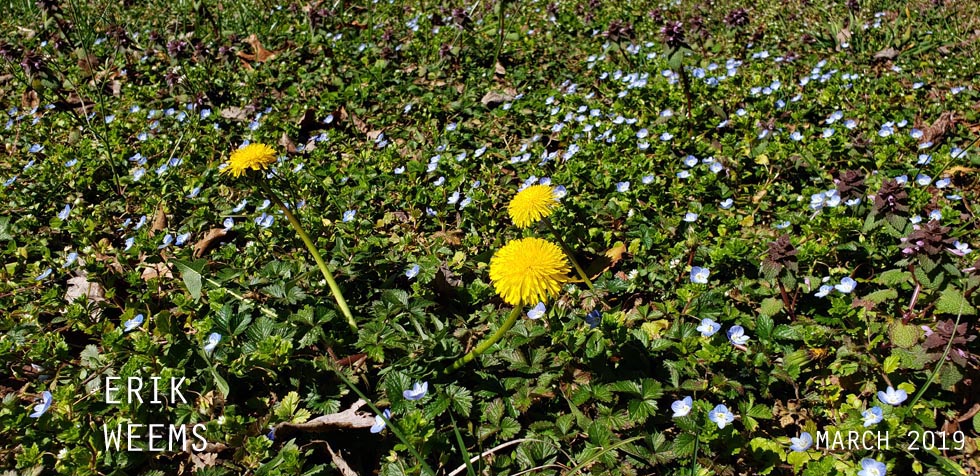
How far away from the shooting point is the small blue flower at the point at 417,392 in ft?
6.73

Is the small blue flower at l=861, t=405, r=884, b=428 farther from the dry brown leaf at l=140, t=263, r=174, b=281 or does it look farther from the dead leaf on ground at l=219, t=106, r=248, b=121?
the dead leaf on ground at l=219, t=106, r=248, b=121

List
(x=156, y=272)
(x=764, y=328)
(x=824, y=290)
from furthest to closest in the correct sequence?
(x=156, y=272) < (x=824, y=290) < (x=764, y=328)

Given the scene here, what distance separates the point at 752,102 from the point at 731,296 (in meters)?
2.02

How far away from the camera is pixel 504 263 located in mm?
1794

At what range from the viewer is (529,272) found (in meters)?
1.75

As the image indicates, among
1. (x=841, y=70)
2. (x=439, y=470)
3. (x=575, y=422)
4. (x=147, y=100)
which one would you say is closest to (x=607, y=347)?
(x=575, y=422)

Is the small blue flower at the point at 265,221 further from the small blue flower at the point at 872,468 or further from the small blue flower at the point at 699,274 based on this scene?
the small blue flower at the point at 872,468

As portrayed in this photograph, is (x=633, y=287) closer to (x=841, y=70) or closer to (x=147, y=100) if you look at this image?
(x=841, y=70)

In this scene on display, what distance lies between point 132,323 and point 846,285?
293 cm

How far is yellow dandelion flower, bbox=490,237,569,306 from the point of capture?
1.75 metres

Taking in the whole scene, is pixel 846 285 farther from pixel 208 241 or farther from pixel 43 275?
pixel 43 275

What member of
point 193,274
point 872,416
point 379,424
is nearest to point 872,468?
point 872,416

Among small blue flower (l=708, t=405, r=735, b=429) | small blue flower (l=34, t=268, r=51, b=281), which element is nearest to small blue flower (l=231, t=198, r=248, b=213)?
small blue flower (l=34, t=268, r=51, b=281)

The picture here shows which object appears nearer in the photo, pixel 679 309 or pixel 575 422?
pixel 575 422
